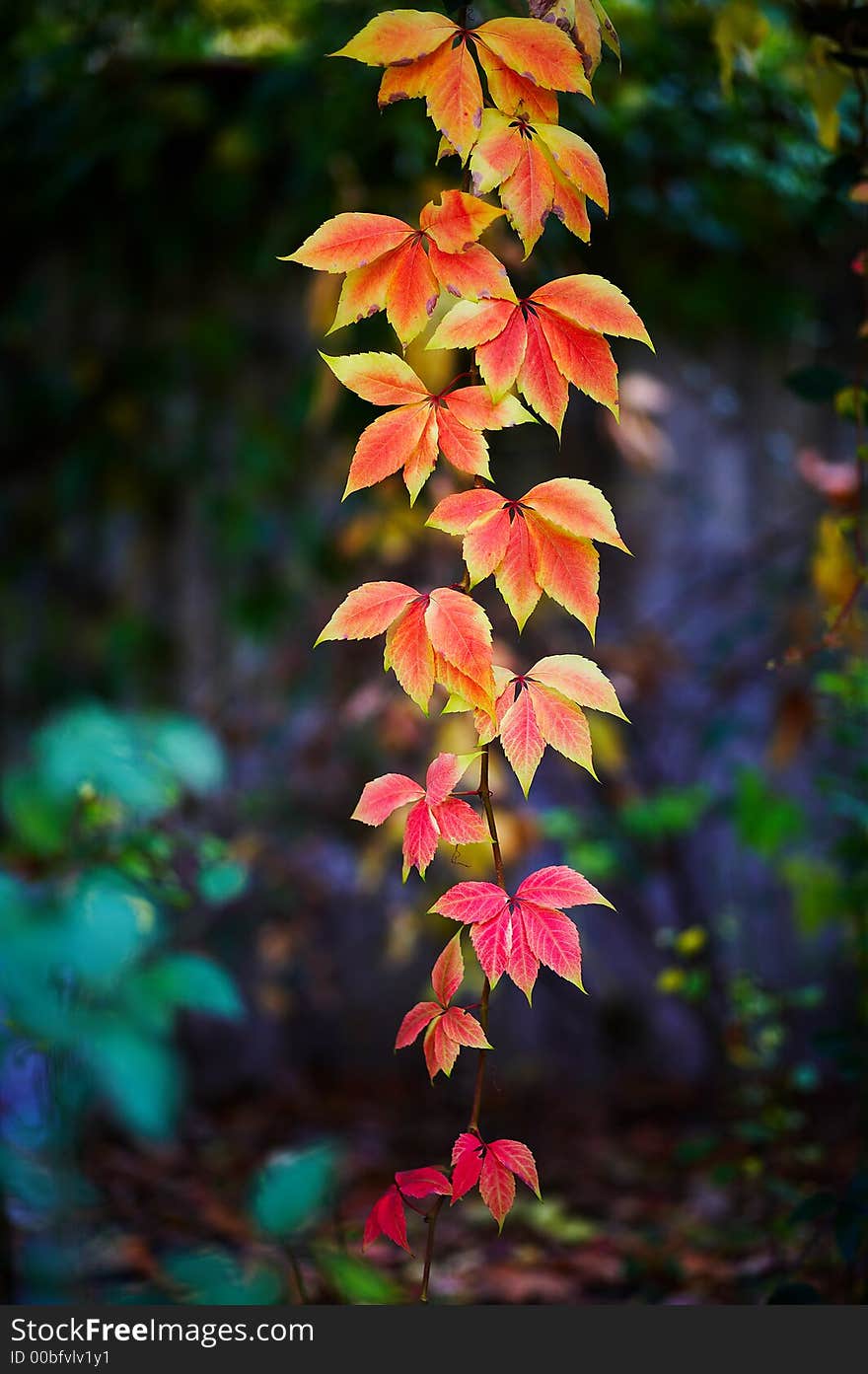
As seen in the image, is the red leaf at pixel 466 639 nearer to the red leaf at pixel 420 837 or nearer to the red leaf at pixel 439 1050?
the red leaf at pixel 420 837

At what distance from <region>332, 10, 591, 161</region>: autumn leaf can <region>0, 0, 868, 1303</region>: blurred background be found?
0.87m

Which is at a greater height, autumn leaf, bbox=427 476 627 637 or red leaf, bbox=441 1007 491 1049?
autumn leaf, bbox=427 476 627 637

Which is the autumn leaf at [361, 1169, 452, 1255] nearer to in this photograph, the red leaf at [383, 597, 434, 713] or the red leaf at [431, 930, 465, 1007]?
the red leaf at [431, 930, 465, 1007]

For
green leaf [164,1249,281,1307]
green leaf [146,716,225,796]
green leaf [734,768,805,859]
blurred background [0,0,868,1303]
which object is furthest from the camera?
green leaf [734,768,805,859]

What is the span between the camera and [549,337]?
29.2 inches

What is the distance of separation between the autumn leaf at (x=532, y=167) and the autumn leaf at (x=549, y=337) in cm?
5

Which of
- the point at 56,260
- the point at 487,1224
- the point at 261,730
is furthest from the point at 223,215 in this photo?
the point at 487,1224

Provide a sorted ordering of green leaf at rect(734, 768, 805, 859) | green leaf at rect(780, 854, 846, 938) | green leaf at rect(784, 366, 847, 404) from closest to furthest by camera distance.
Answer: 1. green leaf at rect(784, 366, 847, 404)
2. green leaf at rect(780, 854, 846, 938)
3. green leaf at rect(734, 768, 805, 859)

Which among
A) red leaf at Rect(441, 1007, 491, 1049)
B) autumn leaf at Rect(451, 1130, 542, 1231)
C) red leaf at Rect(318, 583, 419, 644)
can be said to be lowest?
autumn leaf at Rect(451, 1130, 542, 1231)

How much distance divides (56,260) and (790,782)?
2342 millimetres

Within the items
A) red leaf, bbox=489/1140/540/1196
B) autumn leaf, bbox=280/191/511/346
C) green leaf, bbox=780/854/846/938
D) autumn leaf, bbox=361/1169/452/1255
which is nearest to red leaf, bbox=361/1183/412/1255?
autumn leaf, bbox=361/1169/452/1255

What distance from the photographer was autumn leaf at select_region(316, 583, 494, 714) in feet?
2.30

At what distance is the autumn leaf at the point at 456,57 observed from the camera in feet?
2.42

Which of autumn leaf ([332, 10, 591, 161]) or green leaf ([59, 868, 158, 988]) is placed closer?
green leaf ([59, 868, 158, 988])
